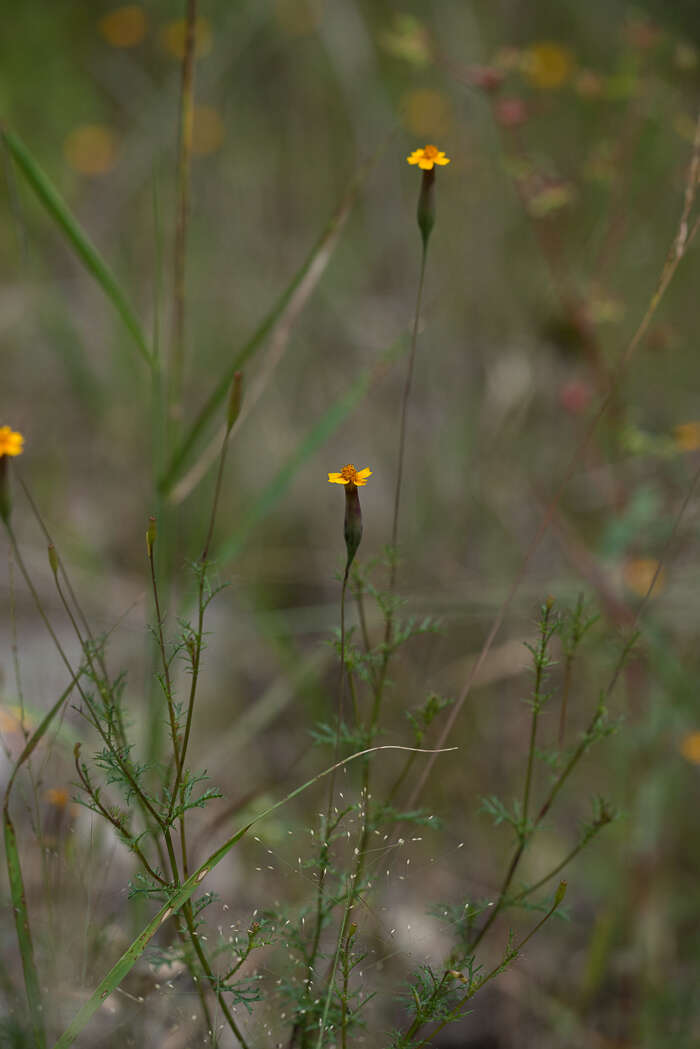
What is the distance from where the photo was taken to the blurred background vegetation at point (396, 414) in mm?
1407

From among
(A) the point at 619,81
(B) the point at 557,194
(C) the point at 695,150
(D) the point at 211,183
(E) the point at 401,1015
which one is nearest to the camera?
(C) the point at 695,150

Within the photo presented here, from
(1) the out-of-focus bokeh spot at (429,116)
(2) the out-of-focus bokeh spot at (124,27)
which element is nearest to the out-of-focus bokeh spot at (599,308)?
(1) the out-of-focus bokeh spot at (429,116)

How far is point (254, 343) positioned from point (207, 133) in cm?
245

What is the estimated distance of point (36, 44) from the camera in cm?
348

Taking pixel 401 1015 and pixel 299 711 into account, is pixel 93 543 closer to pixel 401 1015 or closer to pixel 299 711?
pixel 299 711

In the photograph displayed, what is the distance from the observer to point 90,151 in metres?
3.28

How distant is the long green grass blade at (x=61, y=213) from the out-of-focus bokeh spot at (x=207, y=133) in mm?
2296

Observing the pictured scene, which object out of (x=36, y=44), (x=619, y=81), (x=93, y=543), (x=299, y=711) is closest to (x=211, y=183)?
(x=36, y=44)

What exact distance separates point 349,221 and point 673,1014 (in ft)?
8.59

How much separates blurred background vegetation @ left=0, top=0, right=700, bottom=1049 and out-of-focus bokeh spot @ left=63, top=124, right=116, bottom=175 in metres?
0.02

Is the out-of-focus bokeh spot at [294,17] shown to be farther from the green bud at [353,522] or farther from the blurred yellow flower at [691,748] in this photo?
the green bud at [353,522]

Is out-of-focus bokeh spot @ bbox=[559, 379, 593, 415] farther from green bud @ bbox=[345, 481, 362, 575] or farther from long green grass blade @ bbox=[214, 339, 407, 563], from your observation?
green bud @ bbox=[345, 481, 362, 575]

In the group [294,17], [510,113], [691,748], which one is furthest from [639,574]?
[294,17]

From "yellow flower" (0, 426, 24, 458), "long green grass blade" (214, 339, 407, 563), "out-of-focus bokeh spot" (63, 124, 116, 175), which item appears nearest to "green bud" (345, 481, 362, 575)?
"yellow flower" (0, 426, 24, 458)
